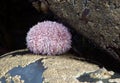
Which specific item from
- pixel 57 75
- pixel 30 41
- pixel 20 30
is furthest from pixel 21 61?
pixel 20 30

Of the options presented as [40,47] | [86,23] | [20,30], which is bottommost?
[20,30]

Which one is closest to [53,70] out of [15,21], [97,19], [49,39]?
[49,39]

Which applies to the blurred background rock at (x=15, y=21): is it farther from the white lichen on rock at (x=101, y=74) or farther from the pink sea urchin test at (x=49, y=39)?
the white lichen on rock at (x=101, y=74)

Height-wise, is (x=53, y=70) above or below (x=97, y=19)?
below

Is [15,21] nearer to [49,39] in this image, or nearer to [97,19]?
[49,39]

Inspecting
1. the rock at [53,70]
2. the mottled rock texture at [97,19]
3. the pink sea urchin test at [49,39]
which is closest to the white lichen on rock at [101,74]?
the rock at [53,70]

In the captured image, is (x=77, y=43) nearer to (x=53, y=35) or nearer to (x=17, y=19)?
(x=53, y=35)

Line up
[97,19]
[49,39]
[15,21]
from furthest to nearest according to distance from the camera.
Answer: [15,21], [49,39], [97,19]
